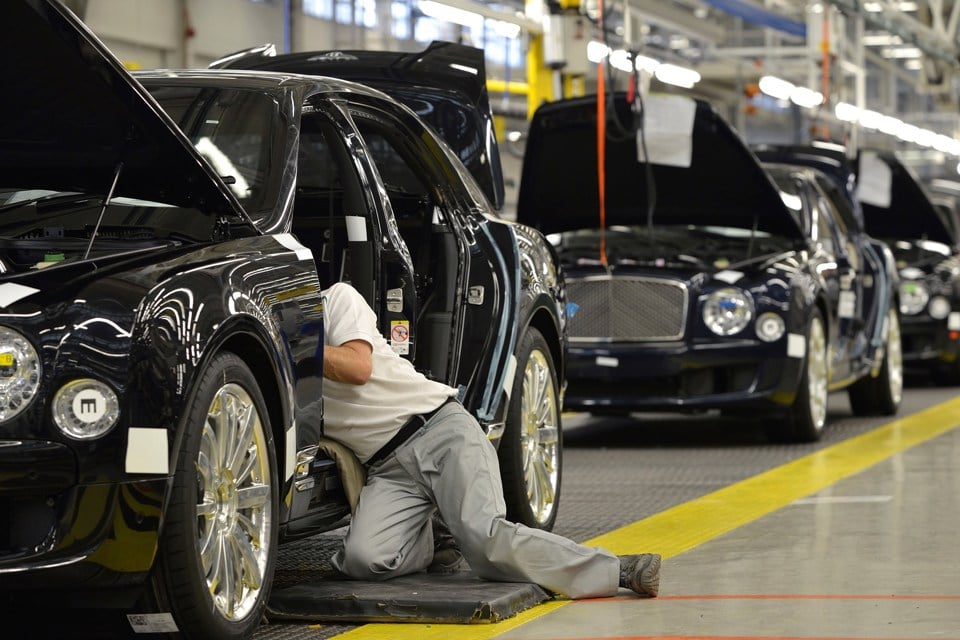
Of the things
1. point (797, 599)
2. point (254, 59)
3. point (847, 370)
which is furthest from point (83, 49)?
point (847, 370)

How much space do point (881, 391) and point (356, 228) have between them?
7650 mm

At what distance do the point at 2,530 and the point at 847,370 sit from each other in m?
8.26

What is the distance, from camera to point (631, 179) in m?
10.7

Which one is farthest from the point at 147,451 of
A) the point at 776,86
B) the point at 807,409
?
the point at 776,86

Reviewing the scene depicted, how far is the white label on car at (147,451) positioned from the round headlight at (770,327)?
21.1ft

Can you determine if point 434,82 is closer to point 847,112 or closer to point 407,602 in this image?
point 407,602

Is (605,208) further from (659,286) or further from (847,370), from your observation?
(847,370)

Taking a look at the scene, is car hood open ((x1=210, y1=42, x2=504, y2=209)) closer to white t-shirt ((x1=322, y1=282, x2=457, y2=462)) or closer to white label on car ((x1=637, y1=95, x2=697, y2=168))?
white t-shirt ((x1=322, y1=282, x2=457, y2=462))

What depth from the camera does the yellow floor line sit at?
15.7 feet

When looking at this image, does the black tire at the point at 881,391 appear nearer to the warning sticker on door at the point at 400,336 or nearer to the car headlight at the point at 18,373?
the warning sticker on door at the point at 400,336

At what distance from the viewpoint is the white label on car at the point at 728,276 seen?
10.0m

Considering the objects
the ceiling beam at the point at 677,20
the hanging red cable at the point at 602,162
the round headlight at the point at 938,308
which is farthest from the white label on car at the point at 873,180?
the ceiling beam at the point at 677,20

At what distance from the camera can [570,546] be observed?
5168 millimetres

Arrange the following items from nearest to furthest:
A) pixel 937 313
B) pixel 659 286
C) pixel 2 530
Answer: pixel 2 530, pixel 659 286, pixel 937 313
